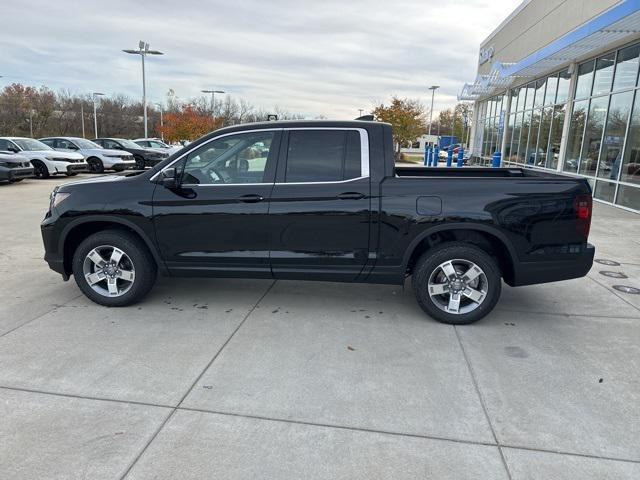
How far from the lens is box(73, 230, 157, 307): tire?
15.0 ft

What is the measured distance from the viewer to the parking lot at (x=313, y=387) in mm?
2537

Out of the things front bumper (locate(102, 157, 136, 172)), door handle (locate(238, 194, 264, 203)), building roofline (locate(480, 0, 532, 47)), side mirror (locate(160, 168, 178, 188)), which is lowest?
front bumper (locate(102, 157, 136, 172))

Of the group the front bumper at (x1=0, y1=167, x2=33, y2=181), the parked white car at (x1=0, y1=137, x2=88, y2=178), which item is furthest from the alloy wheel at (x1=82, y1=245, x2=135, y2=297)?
the parked white car at (x1=0, y1=137, x2=88, y2=178)

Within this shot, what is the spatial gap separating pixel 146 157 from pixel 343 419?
2285 cm

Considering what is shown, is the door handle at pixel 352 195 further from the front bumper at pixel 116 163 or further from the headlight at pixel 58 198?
the front bumper at pixel 116 163

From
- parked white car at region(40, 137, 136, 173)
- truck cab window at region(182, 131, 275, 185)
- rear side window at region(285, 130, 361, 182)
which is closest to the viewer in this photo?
rear side window at region(285, 130, 361, 182)

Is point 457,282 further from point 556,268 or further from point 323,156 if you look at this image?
point 323,156

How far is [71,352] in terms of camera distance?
12.2ft

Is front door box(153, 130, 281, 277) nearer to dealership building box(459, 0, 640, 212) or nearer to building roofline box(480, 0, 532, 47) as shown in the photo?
dealership building box(459, 0, 640, 212)

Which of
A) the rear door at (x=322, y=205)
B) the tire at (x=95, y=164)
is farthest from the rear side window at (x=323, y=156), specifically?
the tire at (x=95, y=164)

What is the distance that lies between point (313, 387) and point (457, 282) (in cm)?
179

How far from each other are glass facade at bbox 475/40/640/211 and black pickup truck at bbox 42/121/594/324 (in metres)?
8.88

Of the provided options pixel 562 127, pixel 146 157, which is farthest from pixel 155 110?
pixel 562 127

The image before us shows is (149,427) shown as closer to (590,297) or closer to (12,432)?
(12,432)
